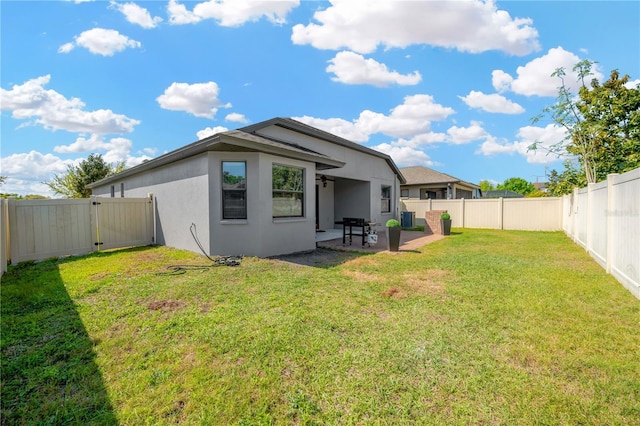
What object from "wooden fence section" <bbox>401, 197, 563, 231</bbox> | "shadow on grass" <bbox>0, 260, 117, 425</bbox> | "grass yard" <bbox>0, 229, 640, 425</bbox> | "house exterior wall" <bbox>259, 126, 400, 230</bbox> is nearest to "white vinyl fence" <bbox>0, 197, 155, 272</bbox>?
"grass yard" <bbox>0, 229, 640, 425</bbox>

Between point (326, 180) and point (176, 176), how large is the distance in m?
6.94

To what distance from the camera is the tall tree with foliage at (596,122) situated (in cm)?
1366

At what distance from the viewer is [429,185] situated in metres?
24.5

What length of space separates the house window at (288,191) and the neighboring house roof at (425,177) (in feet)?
59.0

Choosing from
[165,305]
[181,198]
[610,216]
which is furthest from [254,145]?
[610,216]

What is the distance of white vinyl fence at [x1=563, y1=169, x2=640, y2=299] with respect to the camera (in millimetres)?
4507

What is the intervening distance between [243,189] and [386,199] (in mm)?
10366

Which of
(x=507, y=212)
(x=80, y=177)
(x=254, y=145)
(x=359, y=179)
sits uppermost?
(x=80, y=177)

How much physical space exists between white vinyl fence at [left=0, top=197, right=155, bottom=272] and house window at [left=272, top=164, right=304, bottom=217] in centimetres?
566

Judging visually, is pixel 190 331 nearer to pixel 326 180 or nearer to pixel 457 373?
pixel 457 373

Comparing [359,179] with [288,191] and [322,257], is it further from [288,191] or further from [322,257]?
Result: [322,257]

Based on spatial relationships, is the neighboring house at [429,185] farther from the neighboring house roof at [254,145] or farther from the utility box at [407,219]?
the neighboring house roof at [254,145]

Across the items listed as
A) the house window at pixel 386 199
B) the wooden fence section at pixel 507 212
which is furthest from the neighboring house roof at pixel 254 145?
the wooden fence section at pixel 507 212

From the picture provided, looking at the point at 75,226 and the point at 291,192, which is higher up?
the point at 291,192
